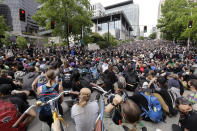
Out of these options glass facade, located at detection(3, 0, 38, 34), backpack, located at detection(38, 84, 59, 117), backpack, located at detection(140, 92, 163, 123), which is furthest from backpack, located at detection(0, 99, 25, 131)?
glass facade, located at detection(3, 0, 38, 34)

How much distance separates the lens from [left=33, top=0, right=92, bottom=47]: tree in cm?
1459

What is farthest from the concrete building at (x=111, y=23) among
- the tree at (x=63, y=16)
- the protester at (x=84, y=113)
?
the protester at (x=84, y=113)

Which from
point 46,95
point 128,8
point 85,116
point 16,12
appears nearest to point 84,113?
Answer: point 85,116

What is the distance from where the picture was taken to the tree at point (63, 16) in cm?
1459

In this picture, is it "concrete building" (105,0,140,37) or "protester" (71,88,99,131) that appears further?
"concrete building" (105,0,140,37)

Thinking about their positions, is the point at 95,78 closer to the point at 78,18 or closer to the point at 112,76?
the point at 112,76

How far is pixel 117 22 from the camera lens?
7006 cm

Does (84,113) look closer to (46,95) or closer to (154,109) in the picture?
(46,95)

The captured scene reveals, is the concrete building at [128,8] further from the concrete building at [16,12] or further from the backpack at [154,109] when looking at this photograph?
the backpack at [154,109]

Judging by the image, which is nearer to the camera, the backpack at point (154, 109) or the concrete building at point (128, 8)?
the backpack at point (154, 109)

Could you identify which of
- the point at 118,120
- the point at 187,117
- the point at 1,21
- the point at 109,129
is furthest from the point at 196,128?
the point at 1,21

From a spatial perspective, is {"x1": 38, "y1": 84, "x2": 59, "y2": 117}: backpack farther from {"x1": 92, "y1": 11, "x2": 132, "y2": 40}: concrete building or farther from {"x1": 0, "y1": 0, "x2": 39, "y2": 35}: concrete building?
{"x1": 0, "y1": 0, "x2": 39, "y2": 35}: concrete building

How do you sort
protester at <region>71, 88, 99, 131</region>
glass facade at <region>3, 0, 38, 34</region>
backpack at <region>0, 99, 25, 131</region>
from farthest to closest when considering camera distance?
glass facade at <region>3, 0, 38, 34</region> → backpack at <region>0, 99, 25, 131</region> → protester at <region>71, 88, 99, 131</region>

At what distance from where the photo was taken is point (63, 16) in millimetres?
15344
